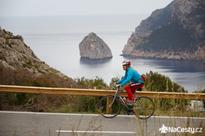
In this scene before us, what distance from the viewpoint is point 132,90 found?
1165 cm

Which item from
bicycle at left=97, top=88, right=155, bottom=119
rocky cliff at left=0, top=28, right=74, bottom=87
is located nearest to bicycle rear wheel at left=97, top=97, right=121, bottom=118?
bicycle at left=97, top=88, right=155, bottom=119

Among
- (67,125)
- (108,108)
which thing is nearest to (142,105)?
(108,108)

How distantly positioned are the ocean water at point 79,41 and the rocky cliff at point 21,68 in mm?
2139

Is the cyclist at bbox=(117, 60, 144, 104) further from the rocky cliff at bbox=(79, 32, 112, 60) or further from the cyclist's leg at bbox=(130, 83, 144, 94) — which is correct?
the rocky cliff at bbox=(79, 32, 112, 60)

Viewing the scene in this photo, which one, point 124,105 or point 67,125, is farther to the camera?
point 124,105

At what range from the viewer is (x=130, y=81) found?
11.5m

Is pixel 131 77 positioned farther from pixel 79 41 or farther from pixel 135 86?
pixel 79 41

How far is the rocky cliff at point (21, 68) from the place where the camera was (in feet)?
58.3

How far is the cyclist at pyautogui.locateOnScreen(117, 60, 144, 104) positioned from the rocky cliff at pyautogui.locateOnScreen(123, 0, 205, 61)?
26.7 m

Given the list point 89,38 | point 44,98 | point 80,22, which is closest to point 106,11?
point 89,38

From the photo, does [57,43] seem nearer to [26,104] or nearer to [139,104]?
[26,104]

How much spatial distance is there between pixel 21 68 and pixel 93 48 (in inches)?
736

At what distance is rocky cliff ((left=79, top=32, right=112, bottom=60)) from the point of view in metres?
39.3

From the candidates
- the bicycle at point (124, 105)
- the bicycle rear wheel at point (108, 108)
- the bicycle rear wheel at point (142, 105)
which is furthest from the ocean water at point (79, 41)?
the bicycle rear wheel at point (142, 105)
